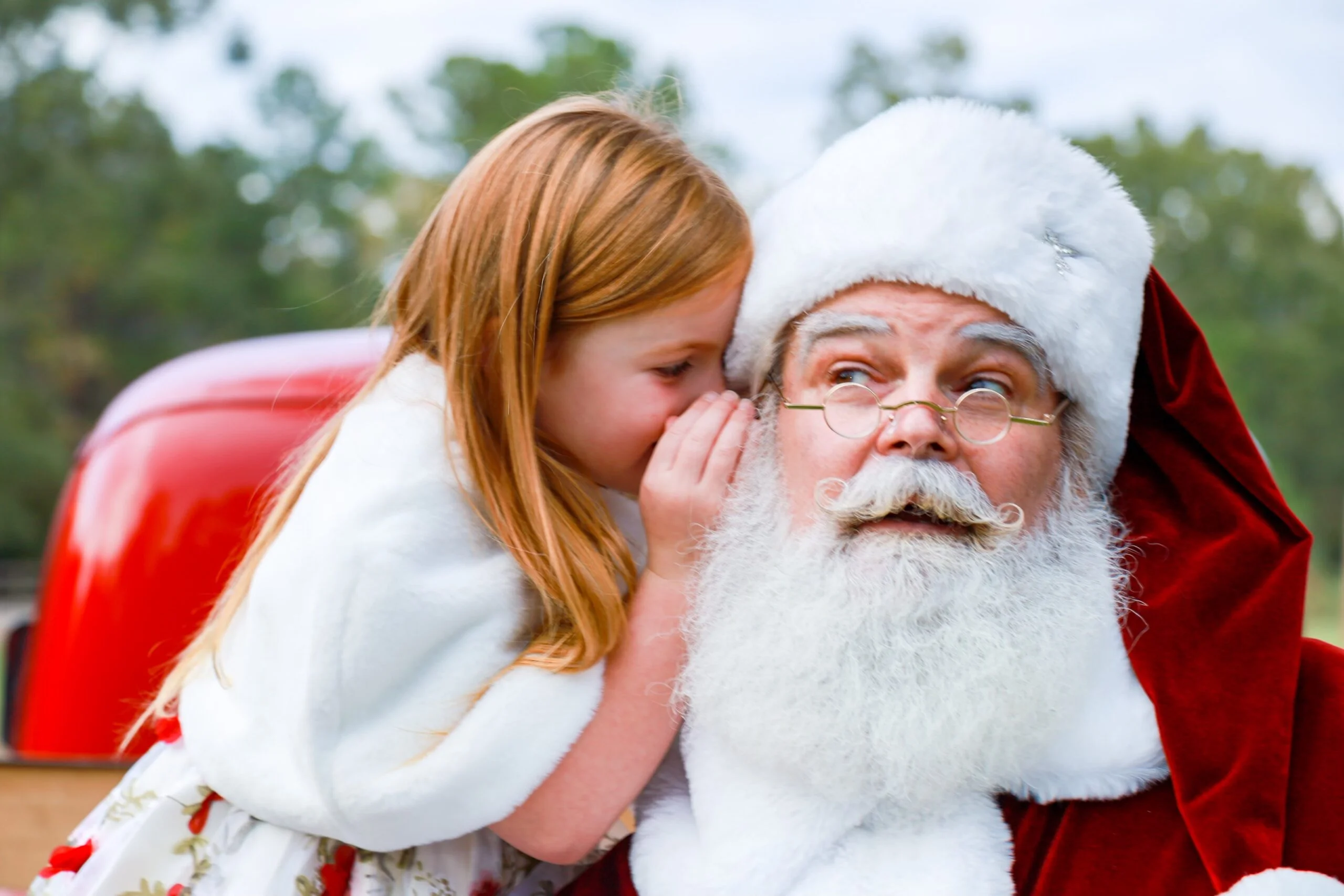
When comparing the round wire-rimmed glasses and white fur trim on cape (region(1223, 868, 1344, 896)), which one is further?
the round wire-rimmed glasses

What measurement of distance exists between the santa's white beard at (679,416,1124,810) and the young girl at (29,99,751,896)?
193 millimetres

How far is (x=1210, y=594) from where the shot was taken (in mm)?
2059

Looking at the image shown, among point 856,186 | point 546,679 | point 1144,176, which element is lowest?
point 1144,176

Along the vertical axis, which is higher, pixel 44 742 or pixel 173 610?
pixel 173 610

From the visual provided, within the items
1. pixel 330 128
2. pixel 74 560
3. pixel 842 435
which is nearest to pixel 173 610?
pixel 74 560

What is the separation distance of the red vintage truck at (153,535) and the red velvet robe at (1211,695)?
1841mm

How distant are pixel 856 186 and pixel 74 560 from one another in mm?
2751

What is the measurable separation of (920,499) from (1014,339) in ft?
1.10

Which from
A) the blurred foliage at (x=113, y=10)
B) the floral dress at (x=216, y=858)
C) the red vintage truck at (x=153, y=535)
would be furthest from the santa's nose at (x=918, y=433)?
the blurred foliage at (x=113, y=10)

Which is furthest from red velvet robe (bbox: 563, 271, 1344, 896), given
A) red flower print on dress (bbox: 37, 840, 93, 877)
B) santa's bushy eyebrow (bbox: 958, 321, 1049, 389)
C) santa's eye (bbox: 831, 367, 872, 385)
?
red flower print on dress (bbox: 37, 840, 93, 877)

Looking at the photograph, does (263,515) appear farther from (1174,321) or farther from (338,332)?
(1174,321)

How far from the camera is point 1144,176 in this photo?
2942 cm

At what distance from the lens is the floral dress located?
212 centimetres

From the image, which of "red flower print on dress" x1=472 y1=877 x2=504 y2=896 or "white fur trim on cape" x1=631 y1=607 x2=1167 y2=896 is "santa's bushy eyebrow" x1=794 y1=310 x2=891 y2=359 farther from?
"red flower print on dress" x1=472 y1=877 x2=504 y2=896
